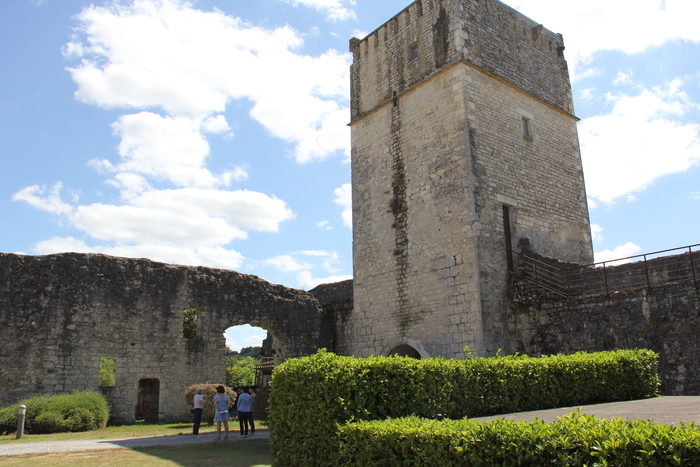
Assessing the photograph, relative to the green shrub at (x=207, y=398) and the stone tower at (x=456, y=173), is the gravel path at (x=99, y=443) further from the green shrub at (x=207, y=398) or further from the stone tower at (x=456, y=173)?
the stone tower at (x=456, y=173)

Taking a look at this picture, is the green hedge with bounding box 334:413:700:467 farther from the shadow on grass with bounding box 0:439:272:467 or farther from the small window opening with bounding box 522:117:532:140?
the small window opening with bounding box 522:117:532:140

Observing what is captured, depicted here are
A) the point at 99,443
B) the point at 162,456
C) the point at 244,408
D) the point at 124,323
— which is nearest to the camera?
the point at 162,456

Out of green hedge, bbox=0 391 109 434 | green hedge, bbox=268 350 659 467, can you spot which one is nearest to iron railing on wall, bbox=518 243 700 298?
green hedge, bbox=268 350 659 467

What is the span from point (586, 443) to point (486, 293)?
910 centimetres

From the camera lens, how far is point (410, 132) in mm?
15461

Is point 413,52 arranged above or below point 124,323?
above

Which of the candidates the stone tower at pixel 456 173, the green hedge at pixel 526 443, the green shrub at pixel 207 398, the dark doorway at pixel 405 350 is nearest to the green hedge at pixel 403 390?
the green hedge at pixel 526 443

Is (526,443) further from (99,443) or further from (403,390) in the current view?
(99,443)

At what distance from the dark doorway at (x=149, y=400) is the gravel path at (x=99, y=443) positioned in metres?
4.63

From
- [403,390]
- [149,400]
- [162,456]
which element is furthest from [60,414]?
[403,390]

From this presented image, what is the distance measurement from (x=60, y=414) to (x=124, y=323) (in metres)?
3.06

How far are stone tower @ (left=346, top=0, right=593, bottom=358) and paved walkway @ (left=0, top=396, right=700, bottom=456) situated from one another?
4.59 m

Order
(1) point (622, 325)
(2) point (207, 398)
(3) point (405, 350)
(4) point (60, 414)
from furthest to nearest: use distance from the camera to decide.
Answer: (3) point (405, 350)
(2) point (207, 398)
(4) point (60, 414)
(1) point (622, 325)

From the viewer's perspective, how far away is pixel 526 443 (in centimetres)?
424
